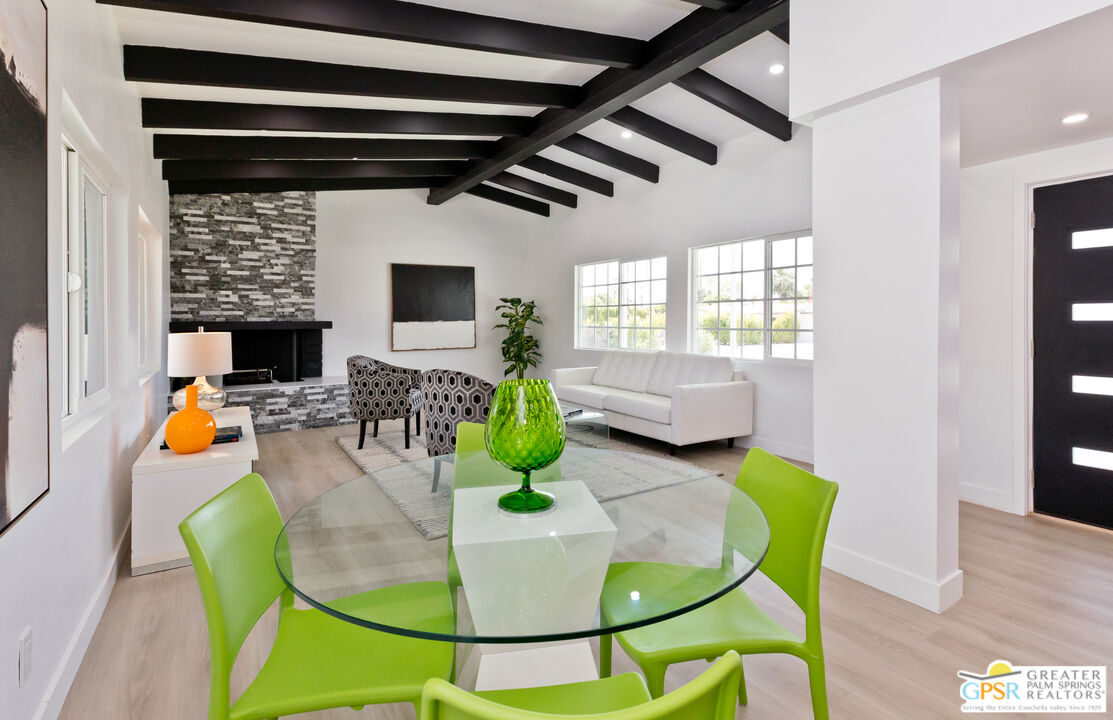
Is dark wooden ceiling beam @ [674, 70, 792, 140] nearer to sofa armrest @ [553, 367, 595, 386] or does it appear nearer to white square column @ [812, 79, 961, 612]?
white square column @ [812, 79, 961, 612]

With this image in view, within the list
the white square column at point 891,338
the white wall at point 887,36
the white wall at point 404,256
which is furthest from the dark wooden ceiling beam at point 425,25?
the white wall at point 404,256

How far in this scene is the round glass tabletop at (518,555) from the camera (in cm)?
109

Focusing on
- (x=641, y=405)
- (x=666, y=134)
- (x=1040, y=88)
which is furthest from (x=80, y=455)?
(x=666, y=134)

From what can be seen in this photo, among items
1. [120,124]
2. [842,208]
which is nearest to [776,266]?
[842,208]

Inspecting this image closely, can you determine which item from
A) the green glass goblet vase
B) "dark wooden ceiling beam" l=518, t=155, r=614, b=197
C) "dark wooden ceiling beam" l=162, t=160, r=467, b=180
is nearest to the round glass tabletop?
the green glass goblet vase

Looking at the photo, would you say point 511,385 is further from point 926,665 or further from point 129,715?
point 926,665

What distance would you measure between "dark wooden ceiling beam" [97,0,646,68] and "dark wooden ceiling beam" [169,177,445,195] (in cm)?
359

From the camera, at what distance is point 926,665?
194 centimetres

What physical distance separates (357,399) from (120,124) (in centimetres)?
276

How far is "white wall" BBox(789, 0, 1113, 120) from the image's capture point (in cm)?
194

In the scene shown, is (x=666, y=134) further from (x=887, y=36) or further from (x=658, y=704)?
(x=658, y=704)

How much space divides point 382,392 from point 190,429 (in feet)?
7.31

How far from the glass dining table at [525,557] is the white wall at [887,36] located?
5.97 feet
